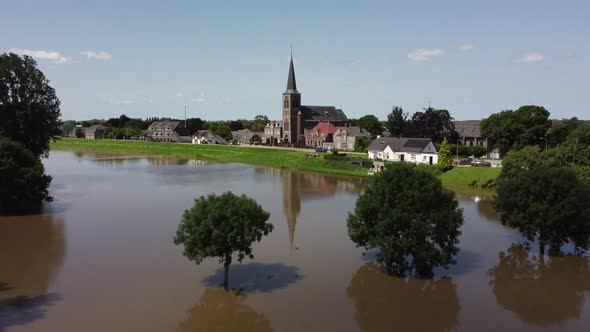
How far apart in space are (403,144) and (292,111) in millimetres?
41048

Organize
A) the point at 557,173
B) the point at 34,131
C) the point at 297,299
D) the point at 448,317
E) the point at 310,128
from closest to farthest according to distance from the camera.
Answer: the point at 448,317, the point at 297,299, the point at 557,173, the point at 34,131, the point at 310,128

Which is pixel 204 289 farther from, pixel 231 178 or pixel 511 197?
pixel 231 178

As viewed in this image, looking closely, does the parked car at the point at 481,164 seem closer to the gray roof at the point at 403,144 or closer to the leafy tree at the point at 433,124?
the gray roof at the point at 403,144

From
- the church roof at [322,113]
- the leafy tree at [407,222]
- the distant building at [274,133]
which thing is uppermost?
the church roof at [322,113]

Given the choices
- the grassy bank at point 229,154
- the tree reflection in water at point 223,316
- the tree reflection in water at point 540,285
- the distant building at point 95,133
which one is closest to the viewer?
the tree reflection in water at point 223,316

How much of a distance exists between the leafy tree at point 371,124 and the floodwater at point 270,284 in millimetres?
61196

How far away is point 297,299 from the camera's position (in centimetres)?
1823

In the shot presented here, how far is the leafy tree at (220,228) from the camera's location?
18.1 metres

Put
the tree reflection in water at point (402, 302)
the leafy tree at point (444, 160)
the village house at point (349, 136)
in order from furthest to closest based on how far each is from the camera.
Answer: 1. the village house at point (349, 136)
2. the leafy tree at point (444, 160)
3. the tree reflection in water at point (402, 302)

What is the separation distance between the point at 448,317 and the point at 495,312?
75.9 inches

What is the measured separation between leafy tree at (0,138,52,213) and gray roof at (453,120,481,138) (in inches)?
2342

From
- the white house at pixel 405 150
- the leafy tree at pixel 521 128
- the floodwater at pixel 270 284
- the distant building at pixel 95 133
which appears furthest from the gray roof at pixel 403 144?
the distant building at pixel 95 133

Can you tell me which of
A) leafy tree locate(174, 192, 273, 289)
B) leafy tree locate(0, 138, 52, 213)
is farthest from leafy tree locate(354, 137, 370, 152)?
leafy tree locate(174, 192, 273, 289)

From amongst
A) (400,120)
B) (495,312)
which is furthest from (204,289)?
(400,120)
